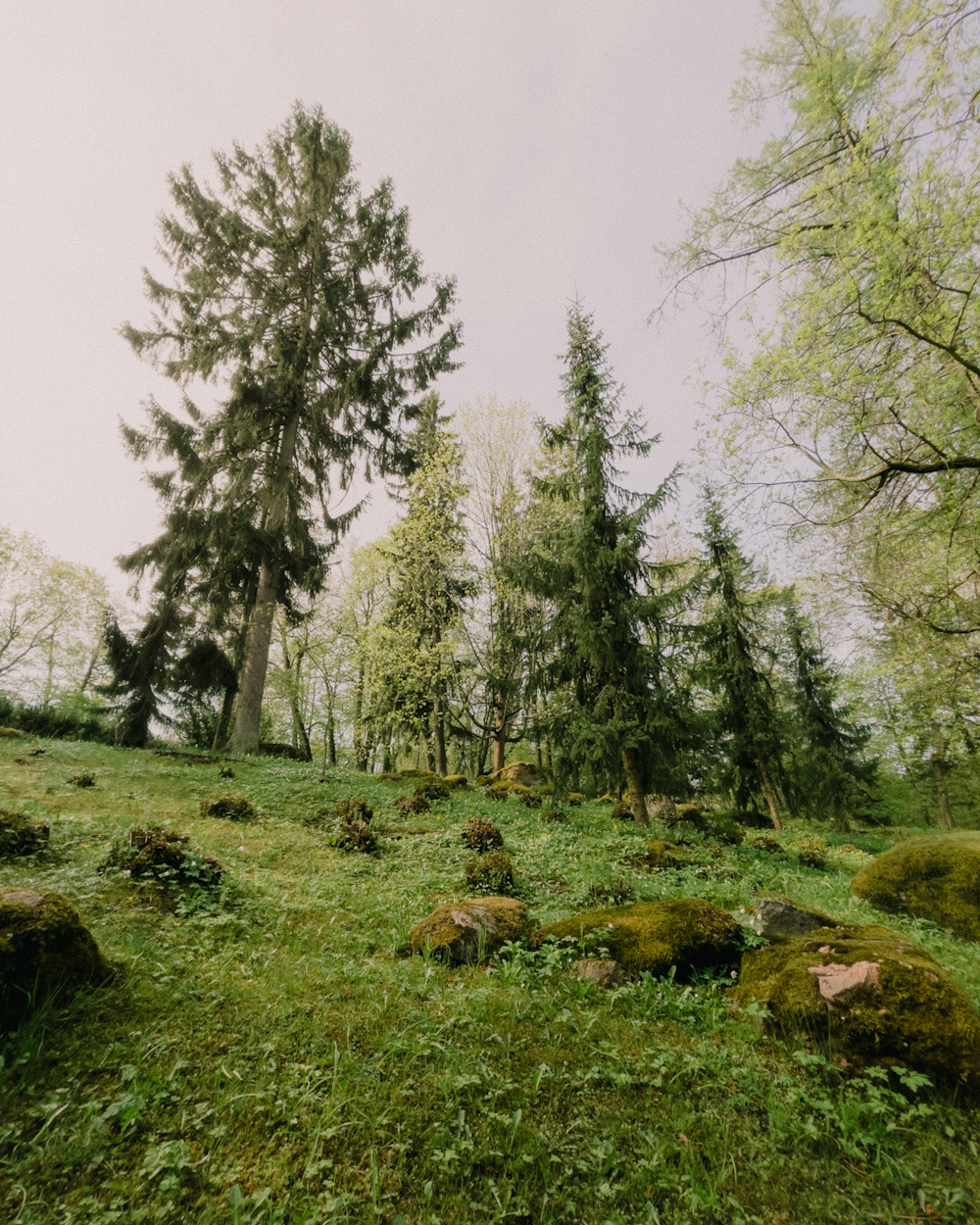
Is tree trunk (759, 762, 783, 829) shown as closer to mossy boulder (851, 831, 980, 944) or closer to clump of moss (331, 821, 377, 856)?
mossy boulder (851, 831, 980, 944)

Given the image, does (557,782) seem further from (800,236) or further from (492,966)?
(800,236)

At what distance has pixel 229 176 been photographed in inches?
647

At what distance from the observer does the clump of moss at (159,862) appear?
195 inches

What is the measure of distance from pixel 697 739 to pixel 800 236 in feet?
29.3

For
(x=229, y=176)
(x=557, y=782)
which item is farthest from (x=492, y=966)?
(x=229, y=176)

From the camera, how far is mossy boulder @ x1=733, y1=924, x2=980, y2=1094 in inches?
121

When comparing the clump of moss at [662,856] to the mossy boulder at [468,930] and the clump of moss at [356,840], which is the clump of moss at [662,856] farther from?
the clump of moss at [356,840]

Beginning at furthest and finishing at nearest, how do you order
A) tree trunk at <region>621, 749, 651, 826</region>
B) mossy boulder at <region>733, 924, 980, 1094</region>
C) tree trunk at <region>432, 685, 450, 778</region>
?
tree trunk at <region>432, 685, 450, 778</region>, tree trunk at <region>621, 749, 651, 826</region>, mossy boulder at <region>733, 924, 980, 1094</region>

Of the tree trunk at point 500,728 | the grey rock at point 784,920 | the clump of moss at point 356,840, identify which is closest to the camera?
the grey rock at point 784,920

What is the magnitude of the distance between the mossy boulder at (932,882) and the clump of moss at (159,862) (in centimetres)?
A: 841

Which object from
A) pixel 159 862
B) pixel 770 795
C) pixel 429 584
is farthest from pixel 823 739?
pixel 159 862

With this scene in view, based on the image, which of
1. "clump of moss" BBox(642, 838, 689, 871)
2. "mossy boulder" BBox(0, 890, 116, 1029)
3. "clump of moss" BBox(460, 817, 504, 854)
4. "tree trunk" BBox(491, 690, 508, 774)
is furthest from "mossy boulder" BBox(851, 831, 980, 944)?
"tree trunk" BBox(491, 690, 508, 774)

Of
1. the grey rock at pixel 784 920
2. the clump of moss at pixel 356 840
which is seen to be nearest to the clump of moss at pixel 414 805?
the clump of moss at pixel 356 840

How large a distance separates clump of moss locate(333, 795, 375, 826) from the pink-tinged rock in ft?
22.0
